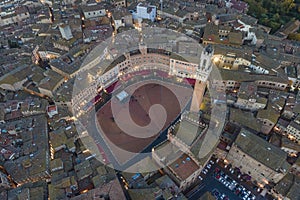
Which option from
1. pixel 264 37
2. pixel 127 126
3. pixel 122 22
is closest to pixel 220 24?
pixel 264 37

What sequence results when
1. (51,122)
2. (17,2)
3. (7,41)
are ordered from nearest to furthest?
(51,122)
(7,41)
(17,2)

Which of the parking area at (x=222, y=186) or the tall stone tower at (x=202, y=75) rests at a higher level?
the tall stone tower at (x=202, y=75)

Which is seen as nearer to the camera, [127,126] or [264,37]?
[127,126]

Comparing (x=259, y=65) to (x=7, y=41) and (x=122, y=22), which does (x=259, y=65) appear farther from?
(x=7, y=41)

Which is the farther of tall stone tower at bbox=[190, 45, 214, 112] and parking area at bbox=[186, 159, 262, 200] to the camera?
tall stone tower at bbox=[190, 45, 214, 112]

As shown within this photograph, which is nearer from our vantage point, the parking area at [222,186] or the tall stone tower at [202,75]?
the parking area at [222,186]
